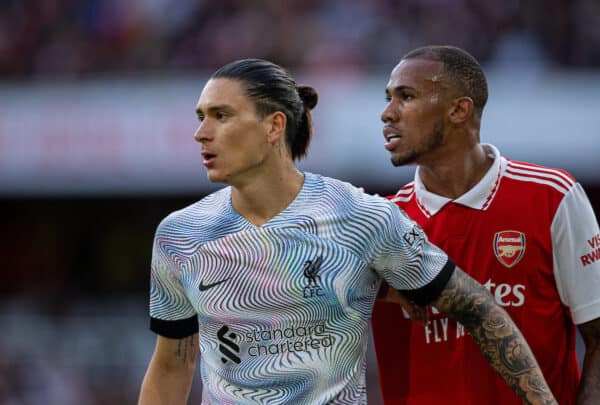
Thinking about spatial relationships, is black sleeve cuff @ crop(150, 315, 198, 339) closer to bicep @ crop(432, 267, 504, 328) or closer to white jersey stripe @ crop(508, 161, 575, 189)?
bicep @ crop(432, 267, 504, 328)

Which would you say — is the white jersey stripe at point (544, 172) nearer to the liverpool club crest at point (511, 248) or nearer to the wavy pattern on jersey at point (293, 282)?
the liverpool club crest at point (511, 248)

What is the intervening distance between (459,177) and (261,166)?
3.10 ft

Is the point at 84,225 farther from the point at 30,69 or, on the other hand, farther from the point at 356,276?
the point at 356,276

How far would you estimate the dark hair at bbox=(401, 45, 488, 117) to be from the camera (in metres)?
4.43

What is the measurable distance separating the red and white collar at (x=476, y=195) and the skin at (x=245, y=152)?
2.32ft

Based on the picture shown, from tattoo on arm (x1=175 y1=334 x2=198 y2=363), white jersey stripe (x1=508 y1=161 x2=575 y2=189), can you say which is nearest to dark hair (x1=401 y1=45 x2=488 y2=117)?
white jersey stripe (x1=508 y1=161 x2=575 y2=189)

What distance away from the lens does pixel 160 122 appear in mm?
13070

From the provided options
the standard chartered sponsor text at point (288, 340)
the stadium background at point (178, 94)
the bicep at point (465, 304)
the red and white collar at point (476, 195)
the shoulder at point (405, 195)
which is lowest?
the stadium background at point (178, 94)

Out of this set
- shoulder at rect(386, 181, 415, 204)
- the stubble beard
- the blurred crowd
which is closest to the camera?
the stubble beard

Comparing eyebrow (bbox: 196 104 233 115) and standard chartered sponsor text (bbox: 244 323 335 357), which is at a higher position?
eyebrow (bbox: 196 104 233 115)

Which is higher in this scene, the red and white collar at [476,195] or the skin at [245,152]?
the skin at [245,152]

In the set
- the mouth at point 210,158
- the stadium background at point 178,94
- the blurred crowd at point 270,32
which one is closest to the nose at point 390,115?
the mouth at point 210,158

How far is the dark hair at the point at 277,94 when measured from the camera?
3.80 metres

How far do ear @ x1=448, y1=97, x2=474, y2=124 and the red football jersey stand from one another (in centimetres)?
23
